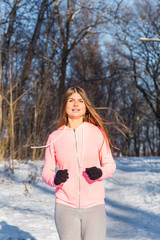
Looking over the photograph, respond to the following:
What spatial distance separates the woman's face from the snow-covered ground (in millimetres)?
2818

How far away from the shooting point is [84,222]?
2490mm

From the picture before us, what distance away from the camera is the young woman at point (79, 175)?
8.06ft

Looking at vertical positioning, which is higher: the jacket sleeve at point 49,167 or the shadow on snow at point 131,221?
the jacket sleeve at point 49,167

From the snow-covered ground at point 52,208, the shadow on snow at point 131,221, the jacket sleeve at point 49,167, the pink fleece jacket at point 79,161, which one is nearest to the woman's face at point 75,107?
the pink fleece jacket at point 79,161

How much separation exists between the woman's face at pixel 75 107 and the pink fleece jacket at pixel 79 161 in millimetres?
112

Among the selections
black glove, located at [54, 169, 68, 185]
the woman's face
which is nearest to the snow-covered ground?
the woman's face

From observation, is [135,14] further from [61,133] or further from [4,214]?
[61,133]

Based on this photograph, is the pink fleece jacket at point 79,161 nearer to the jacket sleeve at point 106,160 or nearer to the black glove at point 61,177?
the jacket sleeve at point 106,160

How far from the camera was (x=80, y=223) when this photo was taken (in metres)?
2.51

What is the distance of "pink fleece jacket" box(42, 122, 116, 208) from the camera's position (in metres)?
2.53

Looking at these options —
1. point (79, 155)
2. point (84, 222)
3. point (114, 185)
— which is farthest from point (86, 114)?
point (114, 185)

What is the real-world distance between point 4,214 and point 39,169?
18.9 feet

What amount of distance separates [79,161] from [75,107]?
515 millimetres

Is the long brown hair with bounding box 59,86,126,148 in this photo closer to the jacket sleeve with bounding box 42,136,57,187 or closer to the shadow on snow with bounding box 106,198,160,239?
the jacket sleeve with bounding box 42,136,57,187
